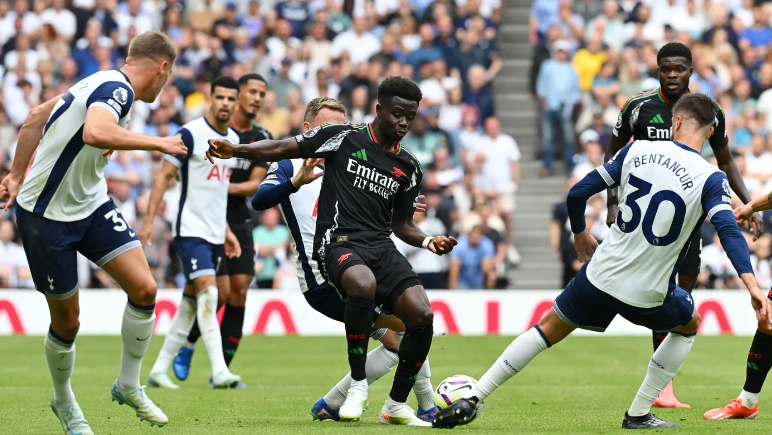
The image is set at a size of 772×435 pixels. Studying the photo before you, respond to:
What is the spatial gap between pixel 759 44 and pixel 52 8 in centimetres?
1476

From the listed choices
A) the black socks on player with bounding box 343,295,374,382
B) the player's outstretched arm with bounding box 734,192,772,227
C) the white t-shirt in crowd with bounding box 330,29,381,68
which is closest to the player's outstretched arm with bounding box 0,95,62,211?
the black socks on player with bounding box 343,295,374,382

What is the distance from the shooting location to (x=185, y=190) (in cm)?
1116

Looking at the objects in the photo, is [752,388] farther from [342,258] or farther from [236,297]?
[236,297]

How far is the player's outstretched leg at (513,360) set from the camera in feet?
24.1

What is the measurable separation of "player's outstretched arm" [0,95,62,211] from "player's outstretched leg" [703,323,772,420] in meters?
5.42

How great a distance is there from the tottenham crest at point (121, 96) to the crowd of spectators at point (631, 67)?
515 inches

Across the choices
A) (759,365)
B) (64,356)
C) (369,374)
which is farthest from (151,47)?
(759,365)

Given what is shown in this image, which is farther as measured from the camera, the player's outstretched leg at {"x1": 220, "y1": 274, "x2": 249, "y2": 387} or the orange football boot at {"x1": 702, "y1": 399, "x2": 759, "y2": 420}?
the player's outstretched leg at {"x1": 220, "y1": 274, "x2": 249, "y2": 387}

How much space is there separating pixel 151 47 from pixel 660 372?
4165 millimetres

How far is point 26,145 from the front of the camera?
7.24 m

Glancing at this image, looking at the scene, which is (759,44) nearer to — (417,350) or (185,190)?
(185,190)

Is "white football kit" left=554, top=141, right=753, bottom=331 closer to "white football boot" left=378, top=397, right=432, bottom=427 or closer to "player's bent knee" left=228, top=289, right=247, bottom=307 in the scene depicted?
"white football boot" left=378, top=397, right=432, bottom=427

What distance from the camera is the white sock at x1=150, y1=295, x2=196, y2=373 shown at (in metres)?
11.1

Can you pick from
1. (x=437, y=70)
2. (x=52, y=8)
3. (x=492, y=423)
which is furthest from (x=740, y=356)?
(x=52, y=8)
